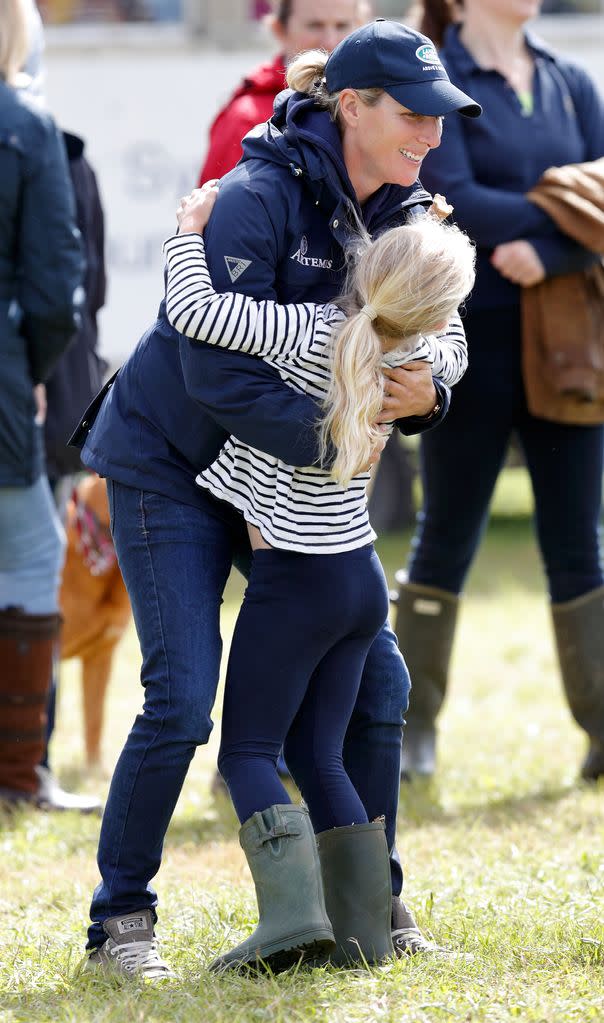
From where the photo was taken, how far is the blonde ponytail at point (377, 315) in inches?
110

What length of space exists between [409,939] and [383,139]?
157 cm

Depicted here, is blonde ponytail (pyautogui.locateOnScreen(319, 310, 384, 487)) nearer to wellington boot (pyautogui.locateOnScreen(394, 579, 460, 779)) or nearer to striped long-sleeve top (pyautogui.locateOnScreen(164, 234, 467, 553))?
striped long-sleeve top (pyautogui.locateOnScreen(164, 234, 467, 553))

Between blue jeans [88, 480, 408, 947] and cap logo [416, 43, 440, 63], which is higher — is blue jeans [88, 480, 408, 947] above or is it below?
below

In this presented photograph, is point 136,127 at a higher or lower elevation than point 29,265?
lower

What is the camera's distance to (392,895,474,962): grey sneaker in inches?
119

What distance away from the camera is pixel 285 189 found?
2.90 meters

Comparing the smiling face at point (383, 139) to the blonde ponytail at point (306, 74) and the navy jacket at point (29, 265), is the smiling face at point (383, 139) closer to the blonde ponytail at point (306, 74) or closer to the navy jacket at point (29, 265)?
the blonde ponytail at point (306, 74)

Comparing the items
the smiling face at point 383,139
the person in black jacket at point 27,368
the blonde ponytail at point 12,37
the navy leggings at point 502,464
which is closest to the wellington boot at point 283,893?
the smiling face at point 383,139

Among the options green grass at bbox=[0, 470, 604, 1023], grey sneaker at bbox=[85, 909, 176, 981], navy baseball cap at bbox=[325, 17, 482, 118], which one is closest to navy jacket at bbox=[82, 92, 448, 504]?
navy baseball cap at bbox=[325, 17, 482, 118]

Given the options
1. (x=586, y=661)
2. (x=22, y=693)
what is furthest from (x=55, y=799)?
(x=586, y=661)

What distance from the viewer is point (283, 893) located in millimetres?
2811

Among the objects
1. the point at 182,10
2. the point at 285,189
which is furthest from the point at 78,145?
the point at 182,10

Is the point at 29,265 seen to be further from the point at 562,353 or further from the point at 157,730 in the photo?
the point at 157,730

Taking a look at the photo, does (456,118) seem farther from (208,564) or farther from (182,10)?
(182,10)
